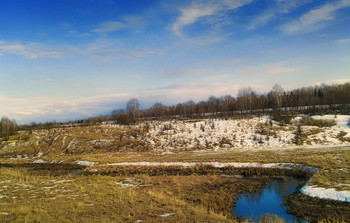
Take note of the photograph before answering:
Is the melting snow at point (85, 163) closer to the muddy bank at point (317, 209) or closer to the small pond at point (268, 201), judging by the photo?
the small pond at point (268, 201)

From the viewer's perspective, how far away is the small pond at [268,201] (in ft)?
31.4

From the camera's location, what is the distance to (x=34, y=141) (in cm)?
3588

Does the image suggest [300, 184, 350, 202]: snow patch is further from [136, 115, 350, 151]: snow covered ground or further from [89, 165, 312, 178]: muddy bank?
[136, 115, 350, 151]: snow covered ground

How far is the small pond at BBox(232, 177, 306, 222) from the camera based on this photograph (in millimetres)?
9558

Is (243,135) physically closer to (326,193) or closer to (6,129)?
(326,193)

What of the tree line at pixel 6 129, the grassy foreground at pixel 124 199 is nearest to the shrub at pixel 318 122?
the grassy foreground at pixel 124 199

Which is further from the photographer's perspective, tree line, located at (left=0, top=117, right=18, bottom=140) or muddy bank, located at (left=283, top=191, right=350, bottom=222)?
tree line, located at (left=0, top=117, right=18, bottom=140)

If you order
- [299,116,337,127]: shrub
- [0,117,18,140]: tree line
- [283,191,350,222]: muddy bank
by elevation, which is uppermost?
[0,117,18,140]: tree line

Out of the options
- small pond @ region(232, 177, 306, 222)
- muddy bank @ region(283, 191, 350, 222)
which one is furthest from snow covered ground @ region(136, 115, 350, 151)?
muddy bank @ region(283, 191, 350, 222)

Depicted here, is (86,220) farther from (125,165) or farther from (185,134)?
(185,134)

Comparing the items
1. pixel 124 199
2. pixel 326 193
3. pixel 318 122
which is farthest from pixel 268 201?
pixel 318 122

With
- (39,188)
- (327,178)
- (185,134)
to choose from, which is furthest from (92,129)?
(327,178)

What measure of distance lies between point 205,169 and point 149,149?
15715 mm

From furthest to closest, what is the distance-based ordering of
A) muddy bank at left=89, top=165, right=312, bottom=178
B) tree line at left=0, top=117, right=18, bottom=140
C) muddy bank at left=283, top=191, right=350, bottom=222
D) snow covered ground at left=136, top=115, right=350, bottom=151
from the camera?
tree line at left=0, top=117, right=18, bottom=140, snow covered ground at left=136, top=115, right=350, bottom=151, muddy bank at left=89, top=165, right=312, bottom=178, muddy bank at left=283, top=191, right=350, bottom=222
